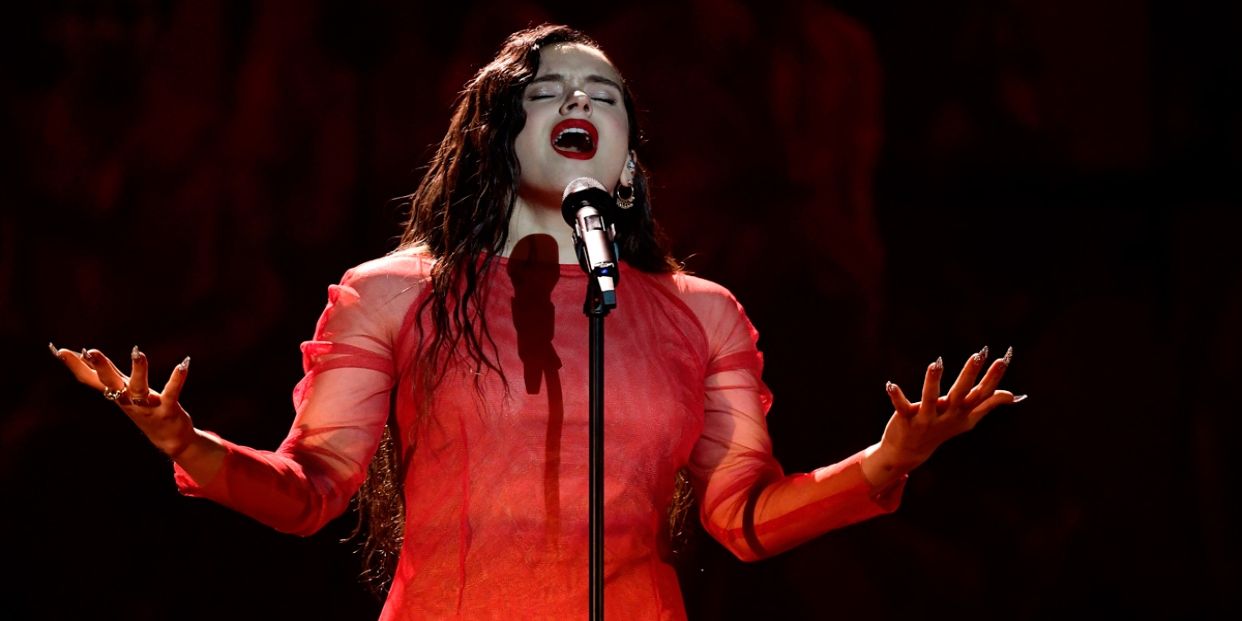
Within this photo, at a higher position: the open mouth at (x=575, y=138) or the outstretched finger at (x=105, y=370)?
the open mouth at (x=575, y=138)

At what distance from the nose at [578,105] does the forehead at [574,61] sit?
2.7 inches

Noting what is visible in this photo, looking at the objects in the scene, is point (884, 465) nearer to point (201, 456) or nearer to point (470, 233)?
point (470, 233)

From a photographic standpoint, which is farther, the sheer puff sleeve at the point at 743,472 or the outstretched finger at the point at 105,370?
the sheer puff sleeve at the point at 743,472

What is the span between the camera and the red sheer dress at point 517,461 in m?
1.68

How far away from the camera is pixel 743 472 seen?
6.24 feet

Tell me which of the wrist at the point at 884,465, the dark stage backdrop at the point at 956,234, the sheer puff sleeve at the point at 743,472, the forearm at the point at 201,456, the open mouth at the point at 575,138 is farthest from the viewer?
the dark stage backdrop at the point at 956,234

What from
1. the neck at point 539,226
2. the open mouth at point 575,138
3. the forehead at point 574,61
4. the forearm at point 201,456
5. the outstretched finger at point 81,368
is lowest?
the forearm at point 201,456

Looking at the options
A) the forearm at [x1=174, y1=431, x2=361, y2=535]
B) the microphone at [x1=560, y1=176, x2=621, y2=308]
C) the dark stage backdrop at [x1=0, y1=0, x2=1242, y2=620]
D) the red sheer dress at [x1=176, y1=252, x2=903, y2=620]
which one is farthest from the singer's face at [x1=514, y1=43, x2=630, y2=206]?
the dark stage backdrop at [x1=0, y1=0, x2=1242, y2=620]

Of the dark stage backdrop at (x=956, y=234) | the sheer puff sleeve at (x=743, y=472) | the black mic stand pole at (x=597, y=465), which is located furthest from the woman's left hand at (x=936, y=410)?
the dark stage backdrop at (x=956, y=234)

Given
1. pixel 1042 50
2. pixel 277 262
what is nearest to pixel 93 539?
pixel 277 262

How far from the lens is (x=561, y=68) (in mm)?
1907

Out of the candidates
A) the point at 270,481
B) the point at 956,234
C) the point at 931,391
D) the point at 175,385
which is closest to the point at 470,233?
the point at 270,481

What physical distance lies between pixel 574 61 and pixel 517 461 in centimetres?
62

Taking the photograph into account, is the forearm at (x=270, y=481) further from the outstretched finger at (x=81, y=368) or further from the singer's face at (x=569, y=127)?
the singer's face at (x=569, y=127)
